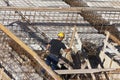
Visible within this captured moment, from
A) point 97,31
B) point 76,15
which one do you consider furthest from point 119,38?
point 76,15

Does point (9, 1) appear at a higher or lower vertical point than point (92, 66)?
higher

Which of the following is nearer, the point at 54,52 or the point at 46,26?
the point at 54,52

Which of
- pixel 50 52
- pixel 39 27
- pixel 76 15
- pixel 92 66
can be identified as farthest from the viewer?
pixel 76 15

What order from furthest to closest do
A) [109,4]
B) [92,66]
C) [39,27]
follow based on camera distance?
[109,4] < [39,27] < [92,66]

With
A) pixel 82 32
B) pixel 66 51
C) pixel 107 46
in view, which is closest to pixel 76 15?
pixel 82 32

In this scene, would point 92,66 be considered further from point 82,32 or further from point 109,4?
point 109,4

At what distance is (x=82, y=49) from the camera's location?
1088 cm

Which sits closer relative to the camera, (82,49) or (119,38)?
(82,49)

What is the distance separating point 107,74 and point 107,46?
123cm

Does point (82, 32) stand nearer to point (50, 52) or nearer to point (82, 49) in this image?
point (82, 49)

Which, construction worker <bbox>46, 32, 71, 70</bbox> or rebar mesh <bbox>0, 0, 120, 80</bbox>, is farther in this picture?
rebar mesh <bbox>0, 0, 120, 80</bbox>

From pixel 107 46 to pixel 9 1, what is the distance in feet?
11.4

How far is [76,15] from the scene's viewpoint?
1259cm

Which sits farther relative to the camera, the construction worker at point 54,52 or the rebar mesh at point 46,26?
the rebar mesh at point 46,26
